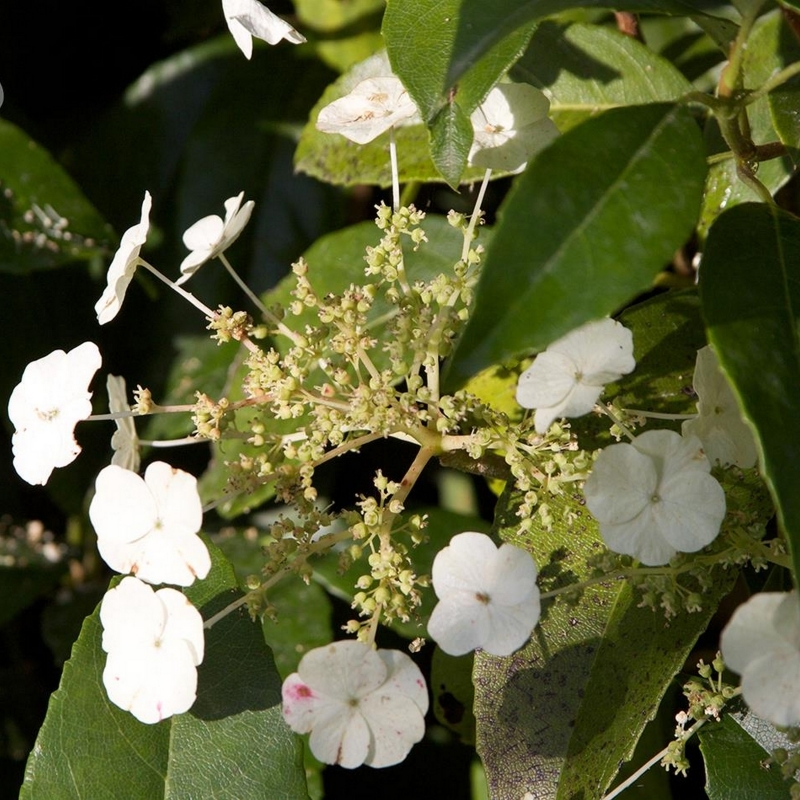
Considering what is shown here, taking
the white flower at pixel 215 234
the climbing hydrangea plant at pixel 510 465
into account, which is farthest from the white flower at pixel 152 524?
the white flower at pixel 215 234

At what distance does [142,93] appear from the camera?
6.44 feet

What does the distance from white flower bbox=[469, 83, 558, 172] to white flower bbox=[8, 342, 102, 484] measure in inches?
17.7

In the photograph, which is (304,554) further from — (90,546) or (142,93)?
(142,93)

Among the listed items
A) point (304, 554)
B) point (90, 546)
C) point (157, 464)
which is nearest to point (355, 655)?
point (304, 554)

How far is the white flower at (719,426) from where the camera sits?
3.04 ft

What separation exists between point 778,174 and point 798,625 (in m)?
0.64

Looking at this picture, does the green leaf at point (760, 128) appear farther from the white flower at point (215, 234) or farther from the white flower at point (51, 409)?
the white flower at point (51, 409)

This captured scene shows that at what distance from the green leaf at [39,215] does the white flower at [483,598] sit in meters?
0.94

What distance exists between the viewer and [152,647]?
0.92m

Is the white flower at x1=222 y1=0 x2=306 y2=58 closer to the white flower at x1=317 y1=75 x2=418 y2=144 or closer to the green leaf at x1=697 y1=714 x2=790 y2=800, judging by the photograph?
the white flower at x1=317 y1=75 x2=418 y2=144

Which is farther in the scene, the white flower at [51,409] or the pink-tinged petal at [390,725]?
the white flower at [51,409]

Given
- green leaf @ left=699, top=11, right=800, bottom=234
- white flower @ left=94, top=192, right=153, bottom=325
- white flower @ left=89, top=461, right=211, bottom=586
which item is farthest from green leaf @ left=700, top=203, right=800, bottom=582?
white flower @ left=94, top=192, right=153, bottom=325

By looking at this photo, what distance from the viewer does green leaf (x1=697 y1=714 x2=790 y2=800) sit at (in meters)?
1.01

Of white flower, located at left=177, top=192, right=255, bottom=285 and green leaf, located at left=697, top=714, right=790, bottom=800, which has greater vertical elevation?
white flower, located at left=177, top=192, right=255, bottom=285
